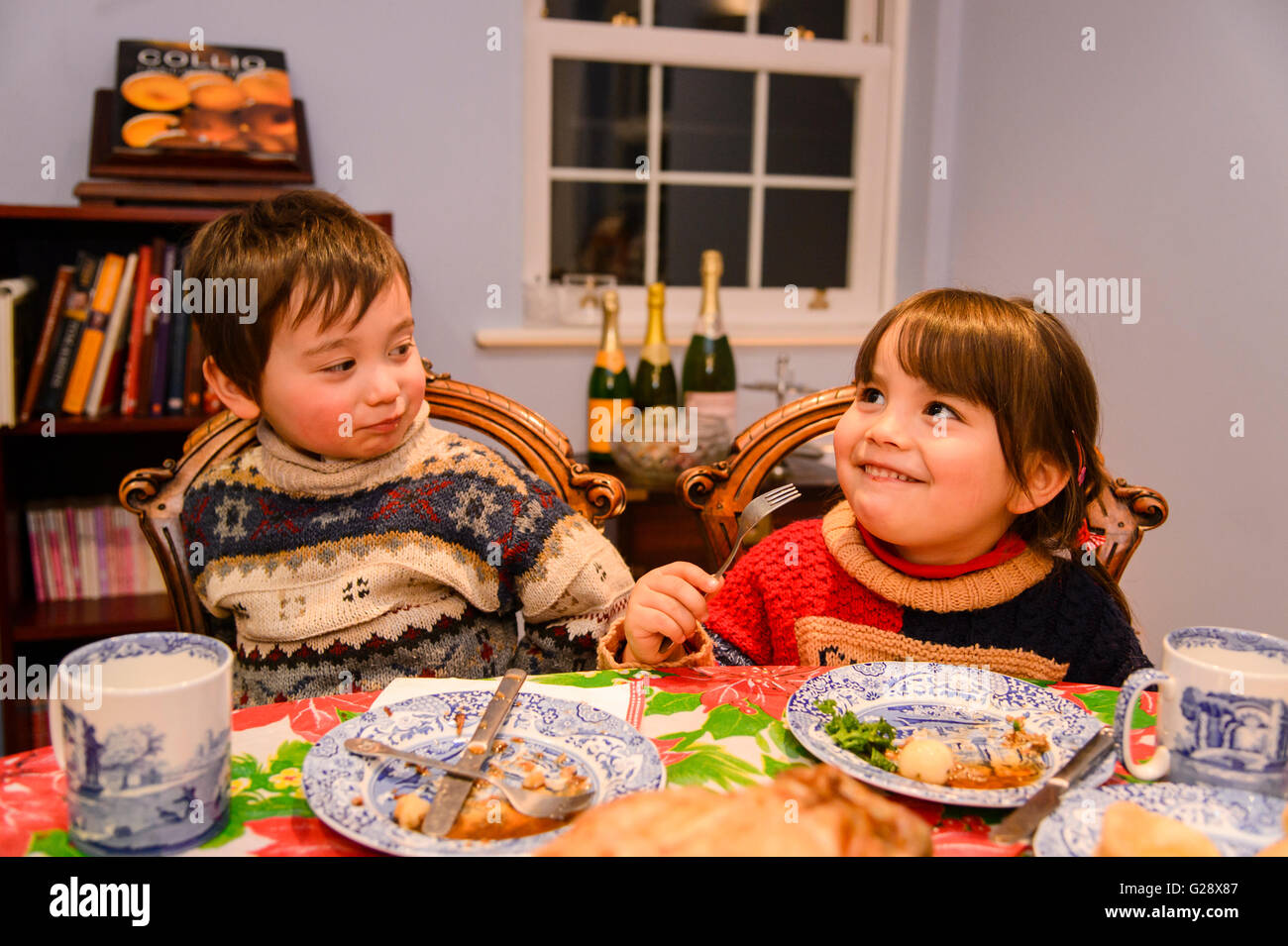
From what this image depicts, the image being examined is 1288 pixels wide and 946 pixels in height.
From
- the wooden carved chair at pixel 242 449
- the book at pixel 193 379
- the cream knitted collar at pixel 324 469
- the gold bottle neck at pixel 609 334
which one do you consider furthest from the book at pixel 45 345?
the gold bottle neck at pixel 609 334

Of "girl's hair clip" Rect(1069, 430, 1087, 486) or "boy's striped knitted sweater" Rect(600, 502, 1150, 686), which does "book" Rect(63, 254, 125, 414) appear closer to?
"boy's striped knitted sweater" Rect(600, 502, 1150, 686)

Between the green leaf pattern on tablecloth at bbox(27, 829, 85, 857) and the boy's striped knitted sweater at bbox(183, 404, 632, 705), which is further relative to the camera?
the boy's striped knitted sweater at bbox(183, 404, 632, 705)

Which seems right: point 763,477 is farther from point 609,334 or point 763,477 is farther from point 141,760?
point 609,334

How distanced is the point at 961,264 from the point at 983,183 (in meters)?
0.22

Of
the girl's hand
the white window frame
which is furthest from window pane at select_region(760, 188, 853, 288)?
the girl's hand

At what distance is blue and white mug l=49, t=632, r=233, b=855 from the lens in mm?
588

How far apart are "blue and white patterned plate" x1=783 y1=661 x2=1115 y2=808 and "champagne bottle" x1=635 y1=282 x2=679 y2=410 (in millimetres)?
1564

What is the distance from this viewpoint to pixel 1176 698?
70 cm

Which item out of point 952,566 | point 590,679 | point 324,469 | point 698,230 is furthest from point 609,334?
point 590,679

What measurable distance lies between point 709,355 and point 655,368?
15 cm

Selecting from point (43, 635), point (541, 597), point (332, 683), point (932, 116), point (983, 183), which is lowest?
point (43, 635)

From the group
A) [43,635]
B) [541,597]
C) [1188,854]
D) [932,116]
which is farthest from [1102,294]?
[43,635]

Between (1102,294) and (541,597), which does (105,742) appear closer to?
(541,597)
